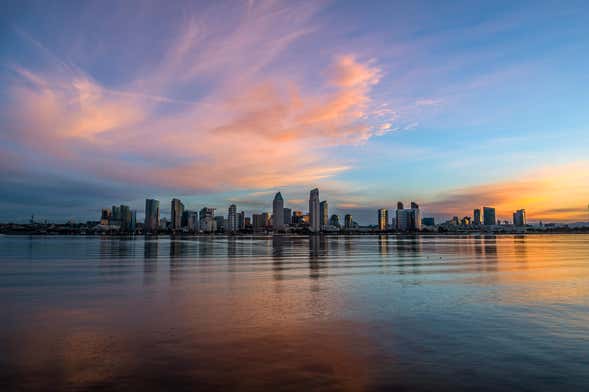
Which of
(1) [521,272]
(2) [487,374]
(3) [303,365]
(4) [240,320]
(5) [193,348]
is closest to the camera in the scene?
(2) [487,374]

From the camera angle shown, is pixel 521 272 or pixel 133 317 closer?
pixel 133 317

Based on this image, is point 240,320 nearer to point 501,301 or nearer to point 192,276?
point 501,301

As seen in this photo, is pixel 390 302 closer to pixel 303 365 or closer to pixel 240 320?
pixel 240 320

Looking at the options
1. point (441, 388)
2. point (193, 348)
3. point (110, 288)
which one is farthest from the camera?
point (110, 288)

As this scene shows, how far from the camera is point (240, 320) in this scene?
63.0 ft

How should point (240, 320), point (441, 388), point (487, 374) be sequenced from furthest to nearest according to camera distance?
point (240, 320)
point (487, 374)
point (441, 388)

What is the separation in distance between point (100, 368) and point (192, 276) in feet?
79.7

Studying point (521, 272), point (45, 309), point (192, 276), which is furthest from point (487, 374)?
point (521, 272)

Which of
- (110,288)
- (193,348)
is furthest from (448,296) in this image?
(110,288)

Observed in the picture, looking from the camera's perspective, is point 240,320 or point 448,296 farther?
point 448,296

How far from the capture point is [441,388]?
11.1m

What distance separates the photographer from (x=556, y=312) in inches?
819

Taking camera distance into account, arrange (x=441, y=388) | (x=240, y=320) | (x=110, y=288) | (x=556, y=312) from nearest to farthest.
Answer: (x=441, y=388), (x=240, y=320), (x=556, y=312), (x=110, y=288)

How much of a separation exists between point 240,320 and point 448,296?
13.9 meters
